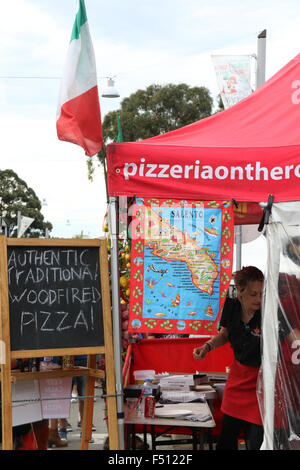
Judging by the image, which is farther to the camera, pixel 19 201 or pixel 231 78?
pixel 19 201

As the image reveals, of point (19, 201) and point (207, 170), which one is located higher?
point (19, 201)

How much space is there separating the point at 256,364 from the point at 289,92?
6.86ft

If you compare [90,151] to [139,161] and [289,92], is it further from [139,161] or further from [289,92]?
[289,92]

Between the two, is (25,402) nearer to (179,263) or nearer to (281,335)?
(179,263)

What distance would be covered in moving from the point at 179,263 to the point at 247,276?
2.29ft

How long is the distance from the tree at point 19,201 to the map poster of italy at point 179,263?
4282 cm

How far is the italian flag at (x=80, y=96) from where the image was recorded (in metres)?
4.43

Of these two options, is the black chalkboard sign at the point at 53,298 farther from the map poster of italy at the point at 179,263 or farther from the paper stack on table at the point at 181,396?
the paper stack on table at the point at 181,396

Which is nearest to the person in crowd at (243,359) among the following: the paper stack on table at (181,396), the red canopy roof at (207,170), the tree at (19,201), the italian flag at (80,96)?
the paper stack on table at (181,396)

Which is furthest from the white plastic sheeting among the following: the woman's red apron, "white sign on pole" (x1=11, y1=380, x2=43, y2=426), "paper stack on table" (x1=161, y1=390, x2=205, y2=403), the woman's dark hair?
"white sign on pole" (x1=11, y1=380, x2=43, y2=426)

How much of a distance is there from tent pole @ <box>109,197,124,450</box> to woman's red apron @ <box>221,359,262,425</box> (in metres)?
0.83

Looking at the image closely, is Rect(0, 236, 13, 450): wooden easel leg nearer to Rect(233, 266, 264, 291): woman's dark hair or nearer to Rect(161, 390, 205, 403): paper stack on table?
Rect(161, 390, 205, 403): paper stack on table

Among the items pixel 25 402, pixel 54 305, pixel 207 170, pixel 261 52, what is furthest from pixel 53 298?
pixel 261 52

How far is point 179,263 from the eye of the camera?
424 cm
